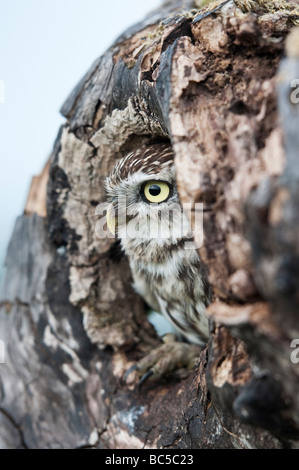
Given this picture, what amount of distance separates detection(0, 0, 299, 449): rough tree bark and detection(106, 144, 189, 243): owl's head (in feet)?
0.52

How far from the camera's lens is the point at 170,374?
249 cm

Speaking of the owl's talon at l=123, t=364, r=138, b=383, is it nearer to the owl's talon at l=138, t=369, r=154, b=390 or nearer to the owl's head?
the owl's talon at l=138, t=369, r=154, b=390

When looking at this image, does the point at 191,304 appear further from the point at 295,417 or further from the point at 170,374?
the point at 295,417

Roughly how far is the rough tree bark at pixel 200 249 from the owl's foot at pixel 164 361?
0.08m

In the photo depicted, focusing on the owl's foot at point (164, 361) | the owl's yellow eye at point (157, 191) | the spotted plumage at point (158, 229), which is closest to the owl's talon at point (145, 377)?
the owl's foot at point (164, 361)

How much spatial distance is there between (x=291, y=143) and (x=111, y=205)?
1.55 metres

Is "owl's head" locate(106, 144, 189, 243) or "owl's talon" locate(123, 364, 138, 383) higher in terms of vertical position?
"owl's head" locate(106, 144, 189, 243)

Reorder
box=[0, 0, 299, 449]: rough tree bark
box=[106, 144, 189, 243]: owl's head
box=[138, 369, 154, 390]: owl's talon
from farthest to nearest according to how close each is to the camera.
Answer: box=[138, 369, 154, 390]: owl's talon < box=[106, 144, 189, 243]: owl's head < box=[0, 0, 299, 449]: rough tree bark

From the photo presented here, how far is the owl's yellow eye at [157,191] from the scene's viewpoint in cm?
217

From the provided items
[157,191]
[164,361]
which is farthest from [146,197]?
[164,361]

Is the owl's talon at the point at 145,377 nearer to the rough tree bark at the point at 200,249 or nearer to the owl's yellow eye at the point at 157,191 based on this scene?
the rough tree bark at the point at 200,249

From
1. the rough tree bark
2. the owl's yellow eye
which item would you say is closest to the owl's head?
the owl's yellow eye

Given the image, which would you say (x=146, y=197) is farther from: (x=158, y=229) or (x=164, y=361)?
(x=164, y=361)

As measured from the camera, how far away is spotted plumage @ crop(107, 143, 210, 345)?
2.17 m
